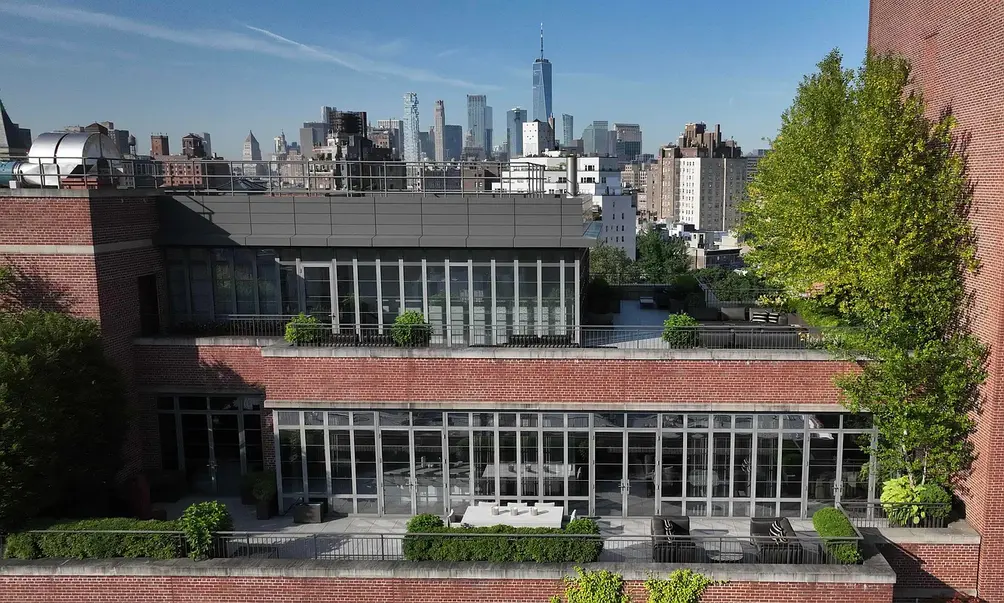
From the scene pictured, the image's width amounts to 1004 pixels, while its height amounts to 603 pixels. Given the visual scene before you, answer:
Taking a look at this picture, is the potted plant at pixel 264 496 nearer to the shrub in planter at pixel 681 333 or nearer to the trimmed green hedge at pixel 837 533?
A: the shrub in planter at pixel 681 333

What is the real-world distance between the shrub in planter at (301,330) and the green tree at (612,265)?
3898 cm

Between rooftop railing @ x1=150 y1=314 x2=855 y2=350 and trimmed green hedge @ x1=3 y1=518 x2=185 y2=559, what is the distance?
5.28 m

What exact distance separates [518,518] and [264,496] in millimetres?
6203

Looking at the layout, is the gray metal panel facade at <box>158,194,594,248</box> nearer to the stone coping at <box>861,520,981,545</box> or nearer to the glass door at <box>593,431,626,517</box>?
the glass door at <box>593,431,626,517</box>

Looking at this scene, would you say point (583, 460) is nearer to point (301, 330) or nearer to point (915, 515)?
point (915, 515)

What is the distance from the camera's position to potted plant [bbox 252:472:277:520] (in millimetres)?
16406

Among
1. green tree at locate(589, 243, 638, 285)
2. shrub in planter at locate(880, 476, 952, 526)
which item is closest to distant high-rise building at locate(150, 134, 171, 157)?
green tree at locate(589, 243, 638, 285)

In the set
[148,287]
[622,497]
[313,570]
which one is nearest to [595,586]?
[622,497]

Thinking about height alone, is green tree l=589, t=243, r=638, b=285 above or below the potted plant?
above

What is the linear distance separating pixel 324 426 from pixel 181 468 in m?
4.38

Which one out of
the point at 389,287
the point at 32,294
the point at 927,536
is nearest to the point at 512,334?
the point at 389,287

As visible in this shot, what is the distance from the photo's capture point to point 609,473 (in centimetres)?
1659

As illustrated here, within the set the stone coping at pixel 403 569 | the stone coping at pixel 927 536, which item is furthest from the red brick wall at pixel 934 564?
the stone coping at pixel 403 569

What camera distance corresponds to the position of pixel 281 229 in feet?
58.3
